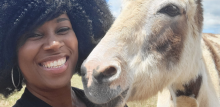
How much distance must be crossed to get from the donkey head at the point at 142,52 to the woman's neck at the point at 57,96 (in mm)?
554

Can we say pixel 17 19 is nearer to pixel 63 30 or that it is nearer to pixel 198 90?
pixel 63 30

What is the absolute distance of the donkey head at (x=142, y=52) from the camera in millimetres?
1536

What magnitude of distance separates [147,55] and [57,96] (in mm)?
1062

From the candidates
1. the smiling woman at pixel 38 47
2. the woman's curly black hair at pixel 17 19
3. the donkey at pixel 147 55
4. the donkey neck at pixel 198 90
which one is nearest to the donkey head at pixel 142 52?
the donkey at pixel 147 55

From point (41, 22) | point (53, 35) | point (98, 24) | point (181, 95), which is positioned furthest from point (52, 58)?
point (181, 95)

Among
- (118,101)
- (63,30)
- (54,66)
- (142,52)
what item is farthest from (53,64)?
(142,52)

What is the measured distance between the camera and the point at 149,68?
1.88m

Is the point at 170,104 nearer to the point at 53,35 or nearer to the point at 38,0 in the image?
the point at 53,35

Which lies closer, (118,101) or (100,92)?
(100,92)

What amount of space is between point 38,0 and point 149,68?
1.28m

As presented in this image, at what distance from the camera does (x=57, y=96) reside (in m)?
1.97

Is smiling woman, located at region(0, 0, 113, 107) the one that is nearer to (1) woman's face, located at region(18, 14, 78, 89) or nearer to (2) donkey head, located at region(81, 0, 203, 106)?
(1) woman's face, located at region(18, 14, 78, 89)

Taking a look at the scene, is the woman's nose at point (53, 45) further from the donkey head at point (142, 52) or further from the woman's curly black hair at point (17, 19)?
the donkey head at point (142, 52)

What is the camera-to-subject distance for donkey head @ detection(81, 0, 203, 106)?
1.54 meters
